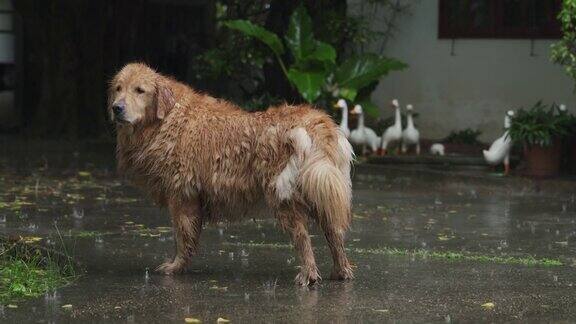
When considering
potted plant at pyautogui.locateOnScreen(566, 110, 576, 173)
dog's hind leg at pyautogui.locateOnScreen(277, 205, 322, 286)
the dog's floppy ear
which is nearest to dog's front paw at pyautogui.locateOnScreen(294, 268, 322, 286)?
dog's hind leg at pyautogui.locateOnScreen(277, 205, 322, 286)

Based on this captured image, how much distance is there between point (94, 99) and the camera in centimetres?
2077

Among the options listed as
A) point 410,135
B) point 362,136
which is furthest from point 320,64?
point 410,135

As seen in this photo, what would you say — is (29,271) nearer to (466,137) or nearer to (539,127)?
(539,127)

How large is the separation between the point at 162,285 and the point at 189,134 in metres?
1.13

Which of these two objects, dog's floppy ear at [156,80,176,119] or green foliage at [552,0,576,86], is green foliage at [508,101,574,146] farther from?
dog's floppy ear at [156,80,176,119]

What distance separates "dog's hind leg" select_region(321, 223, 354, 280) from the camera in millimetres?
7699

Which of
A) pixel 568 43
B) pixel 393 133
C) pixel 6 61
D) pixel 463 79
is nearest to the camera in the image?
pixel 568 43

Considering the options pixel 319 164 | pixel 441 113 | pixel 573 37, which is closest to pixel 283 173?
pixel 319 164

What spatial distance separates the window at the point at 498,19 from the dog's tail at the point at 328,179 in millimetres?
10498

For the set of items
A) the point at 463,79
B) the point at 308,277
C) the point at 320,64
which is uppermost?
the point at 320,64

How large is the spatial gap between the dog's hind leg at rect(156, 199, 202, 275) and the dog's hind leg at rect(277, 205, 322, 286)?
28.7 inches

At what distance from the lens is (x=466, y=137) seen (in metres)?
17.5

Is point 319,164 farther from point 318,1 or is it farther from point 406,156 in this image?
point 318,1

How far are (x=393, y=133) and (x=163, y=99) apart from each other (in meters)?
8.94
